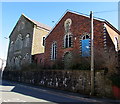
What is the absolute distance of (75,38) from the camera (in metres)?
25.2

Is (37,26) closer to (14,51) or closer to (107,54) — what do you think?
(14,51)

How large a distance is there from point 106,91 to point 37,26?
Answer: 26362 mm

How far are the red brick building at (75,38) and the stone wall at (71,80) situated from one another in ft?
7.52

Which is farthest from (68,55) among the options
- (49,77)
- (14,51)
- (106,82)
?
(14,51)

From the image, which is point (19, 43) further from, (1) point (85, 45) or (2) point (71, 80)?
(2) point (71, 80)

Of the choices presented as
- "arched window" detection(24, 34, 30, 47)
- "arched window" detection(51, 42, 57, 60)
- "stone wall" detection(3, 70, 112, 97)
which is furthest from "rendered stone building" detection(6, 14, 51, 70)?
"stone wall" detection(3, 70, 112, 97)

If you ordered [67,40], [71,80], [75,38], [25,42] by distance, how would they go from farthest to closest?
[25,42]
[67,40]
[75,38]
[71,80]

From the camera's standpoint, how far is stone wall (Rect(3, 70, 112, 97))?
15677mm

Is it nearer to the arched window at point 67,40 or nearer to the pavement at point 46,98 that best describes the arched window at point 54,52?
the arched window at point 67,40

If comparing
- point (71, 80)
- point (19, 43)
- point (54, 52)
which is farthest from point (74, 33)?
point (19, 43)

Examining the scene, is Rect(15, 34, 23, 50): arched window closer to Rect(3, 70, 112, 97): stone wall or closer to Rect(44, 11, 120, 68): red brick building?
Rect(44, 11, 120, 68): red brick building

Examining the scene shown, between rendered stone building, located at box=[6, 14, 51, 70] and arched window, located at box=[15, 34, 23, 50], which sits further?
arched window, located at box=[15, 34, 23, 50]

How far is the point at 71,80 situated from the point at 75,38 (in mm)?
8509

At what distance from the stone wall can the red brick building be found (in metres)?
2.29
